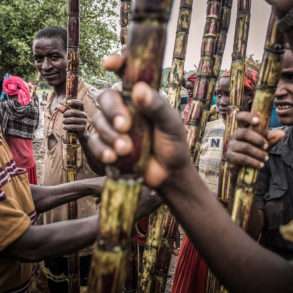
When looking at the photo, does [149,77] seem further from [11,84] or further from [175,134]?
[11,84]

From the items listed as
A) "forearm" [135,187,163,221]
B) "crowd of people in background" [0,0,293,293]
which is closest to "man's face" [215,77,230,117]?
"crowd of people in background" [0,0,293,293]

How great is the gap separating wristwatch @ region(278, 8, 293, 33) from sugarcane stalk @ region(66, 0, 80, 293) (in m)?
1.11

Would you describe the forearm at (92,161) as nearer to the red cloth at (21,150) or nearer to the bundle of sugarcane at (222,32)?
the bundle of sugarcane at (222,32)

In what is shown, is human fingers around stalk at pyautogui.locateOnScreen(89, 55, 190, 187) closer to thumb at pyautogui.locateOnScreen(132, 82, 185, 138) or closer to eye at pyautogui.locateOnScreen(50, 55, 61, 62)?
thumb at pyautogui.locateOnScreen(132, 82, 185, 138)

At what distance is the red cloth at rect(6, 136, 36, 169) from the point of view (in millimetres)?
4047

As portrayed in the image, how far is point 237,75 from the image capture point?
1.62m

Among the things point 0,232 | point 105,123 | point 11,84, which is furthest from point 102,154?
point 11,84

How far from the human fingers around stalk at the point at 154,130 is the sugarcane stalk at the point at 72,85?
48.0 inches

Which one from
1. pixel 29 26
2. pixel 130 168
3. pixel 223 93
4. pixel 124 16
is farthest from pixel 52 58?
pixel 29 26

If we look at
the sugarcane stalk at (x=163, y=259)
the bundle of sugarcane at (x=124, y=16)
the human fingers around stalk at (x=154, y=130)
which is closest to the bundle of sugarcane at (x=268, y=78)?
the human fingers around stalk at (x=154, y=130)

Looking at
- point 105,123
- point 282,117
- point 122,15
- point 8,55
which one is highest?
point 122,15

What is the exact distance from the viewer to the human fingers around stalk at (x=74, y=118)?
212 cm

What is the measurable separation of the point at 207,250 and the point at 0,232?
0.74m

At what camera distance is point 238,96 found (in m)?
1.62
